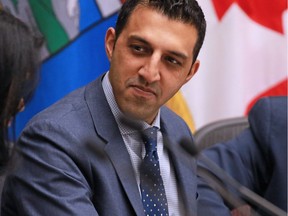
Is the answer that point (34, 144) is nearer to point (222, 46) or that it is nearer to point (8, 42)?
point (8, 42)

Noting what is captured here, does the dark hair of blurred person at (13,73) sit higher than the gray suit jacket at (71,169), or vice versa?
the dark hair of blurred person at (13,73)

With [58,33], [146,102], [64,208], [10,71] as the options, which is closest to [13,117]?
[10,71]

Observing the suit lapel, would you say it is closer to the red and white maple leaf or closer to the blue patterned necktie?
the blue patterned necktie

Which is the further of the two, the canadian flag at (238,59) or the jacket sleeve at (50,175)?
the canadian flag at (238,59)

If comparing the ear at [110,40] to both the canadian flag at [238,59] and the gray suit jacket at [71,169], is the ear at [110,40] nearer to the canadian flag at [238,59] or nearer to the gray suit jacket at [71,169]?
the gray suit jacket at [71,169]

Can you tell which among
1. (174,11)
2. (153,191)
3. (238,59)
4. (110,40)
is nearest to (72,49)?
(238,59)

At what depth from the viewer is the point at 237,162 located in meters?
1.93

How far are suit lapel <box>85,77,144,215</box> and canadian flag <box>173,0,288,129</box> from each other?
1.16 m

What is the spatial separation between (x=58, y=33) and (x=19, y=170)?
1101mm

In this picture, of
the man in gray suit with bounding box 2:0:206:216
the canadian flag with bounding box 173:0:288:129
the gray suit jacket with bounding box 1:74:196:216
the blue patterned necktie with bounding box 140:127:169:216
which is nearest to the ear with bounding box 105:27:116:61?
the man in gray suit with bounding box 2:0:206:216

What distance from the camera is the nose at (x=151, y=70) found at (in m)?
1.47

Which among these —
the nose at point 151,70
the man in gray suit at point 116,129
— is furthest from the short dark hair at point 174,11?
the nose at point 151,70

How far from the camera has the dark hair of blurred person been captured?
4.09 ft

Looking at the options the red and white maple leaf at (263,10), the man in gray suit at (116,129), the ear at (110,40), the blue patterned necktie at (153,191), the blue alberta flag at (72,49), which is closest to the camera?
the man in gray suit at (116,129)
